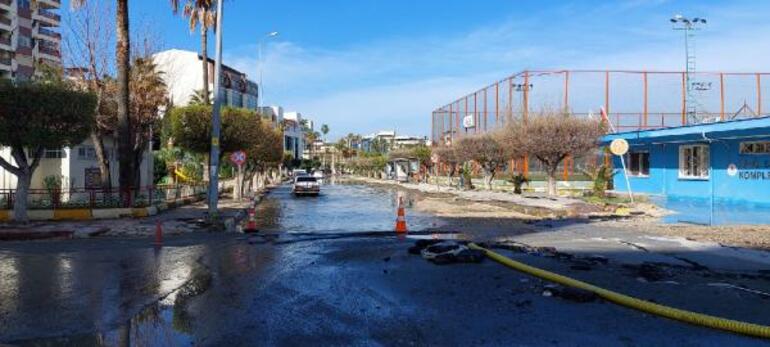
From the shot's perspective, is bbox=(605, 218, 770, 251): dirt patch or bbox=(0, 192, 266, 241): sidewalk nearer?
bbox=(605, 218, 770, 251): dirt patch

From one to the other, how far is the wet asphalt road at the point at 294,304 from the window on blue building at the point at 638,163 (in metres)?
32.6

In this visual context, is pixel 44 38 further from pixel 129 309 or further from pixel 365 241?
pixel 129 309

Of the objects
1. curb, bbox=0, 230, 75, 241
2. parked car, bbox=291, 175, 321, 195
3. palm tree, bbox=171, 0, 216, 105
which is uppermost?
palm tree, bbox=171, 0, 216, 105

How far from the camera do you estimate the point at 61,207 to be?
2302 centimetres

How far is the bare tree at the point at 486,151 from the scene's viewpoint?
159 ft

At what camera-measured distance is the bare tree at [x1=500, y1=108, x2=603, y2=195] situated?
36125 millimetres

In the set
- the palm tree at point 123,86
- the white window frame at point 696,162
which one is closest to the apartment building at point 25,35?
the palm tree at point 123,86

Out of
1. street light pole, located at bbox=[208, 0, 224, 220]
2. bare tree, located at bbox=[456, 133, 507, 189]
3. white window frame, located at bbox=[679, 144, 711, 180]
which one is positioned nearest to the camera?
street light pole, located at bbox=[208, 0, 224, 220]

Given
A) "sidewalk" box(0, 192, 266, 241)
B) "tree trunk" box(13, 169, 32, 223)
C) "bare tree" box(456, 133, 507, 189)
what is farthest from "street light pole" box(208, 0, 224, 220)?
"bare tree" box(456, 133, 507, 189)

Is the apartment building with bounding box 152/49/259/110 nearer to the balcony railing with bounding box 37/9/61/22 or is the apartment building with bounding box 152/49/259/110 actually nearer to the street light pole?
the balcony railing with bounding box 37/9/61/22

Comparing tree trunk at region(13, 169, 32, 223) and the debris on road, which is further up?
tree trunk at region(13, 169, 32, 223)

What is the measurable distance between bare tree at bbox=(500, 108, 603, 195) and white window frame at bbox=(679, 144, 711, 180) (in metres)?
5.36

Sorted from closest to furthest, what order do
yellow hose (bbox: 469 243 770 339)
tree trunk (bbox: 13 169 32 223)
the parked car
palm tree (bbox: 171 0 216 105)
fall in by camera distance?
yellow hose (bbox: 469 243 770 339)
tree trunk (bbox: 13 169 32 223)
palm tree (bbox: 171 0 216 105)
the parked car

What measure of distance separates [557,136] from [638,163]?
1107cm
